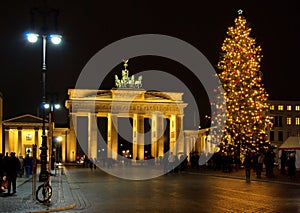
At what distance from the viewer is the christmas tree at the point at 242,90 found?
45719mm

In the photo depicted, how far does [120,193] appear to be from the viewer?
2483cm

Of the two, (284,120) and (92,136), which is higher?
(284,120)

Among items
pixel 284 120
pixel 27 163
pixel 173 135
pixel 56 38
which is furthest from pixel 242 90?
pixel 284 120

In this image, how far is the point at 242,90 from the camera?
4634 cm

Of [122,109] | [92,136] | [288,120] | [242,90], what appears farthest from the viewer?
[288,120]

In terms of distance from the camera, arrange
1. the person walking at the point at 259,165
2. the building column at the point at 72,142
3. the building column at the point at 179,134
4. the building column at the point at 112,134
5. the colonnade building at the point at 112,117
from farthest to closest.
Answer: the building column at the point at 179,134, the building column at the point at 112,134, the colonnade building at the point at 112,117, the building column at the point at 72,142, the person walking at the point at 259,165

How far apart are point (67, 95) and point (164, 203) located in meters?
88.1

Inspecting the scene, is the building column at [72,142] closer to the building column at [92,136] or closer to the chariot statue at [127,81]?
the building column at [92,136]

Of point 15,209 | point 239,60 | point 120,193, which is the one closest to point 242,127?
point 239,60

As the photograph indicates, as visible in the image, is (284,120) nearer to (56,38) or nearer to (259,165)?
(259,165)

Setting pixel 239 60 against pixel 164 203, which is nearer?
pixel 164 203

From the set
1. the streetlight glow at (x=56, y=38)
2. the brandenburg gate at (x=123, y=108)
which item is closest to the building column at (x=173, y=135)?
the brandenburg gate at (x=123, y=108)

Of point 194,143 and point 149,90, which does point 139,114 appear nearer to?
point 149,90

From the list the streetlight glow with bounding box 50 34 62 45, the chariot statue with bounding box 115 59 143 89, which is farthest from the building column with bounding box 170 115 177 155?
the streetlight glow with bounding box 50 34 62 45
